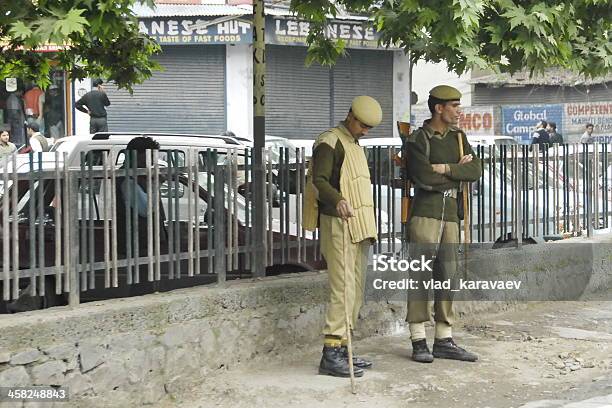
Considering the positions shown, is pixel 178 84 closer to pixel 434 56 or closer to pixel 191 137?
pixel 191 137

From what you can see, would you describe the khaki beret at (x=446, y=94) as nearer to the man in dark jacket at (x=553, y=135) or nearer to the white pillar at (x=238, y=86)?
the white pillar at (x=238, y=86)

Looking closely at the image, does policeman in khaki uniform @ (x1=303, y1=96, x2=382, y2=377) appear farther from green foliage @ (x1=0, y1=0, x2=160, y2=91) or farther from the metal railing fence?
green foliage @ (x1=0, y1=0, x2=160, y2=91)

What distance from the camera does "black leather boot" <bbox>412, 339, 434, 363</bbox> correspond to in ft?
23.0

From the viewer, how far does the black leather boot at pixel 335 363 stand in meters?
6.53

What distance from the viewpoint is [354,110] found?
650 centimetres

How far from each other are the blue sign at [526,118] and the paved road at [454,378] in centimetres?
2589

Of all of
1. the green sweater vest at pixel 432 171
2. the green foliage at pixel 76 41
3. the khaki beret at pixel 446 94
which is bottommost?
the green sweater vest at pixel 432 171

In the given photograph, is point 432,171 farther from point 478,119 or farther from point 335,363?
point 478,119

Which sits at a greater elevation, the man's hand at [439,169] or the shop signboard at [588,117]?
the shop signboard at [588,117]

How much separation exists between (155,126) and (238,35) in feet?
9.88

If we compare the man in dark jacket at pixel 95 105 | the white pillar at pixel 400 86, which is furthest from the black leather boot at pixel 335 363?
the white pillar at pixel 400 86

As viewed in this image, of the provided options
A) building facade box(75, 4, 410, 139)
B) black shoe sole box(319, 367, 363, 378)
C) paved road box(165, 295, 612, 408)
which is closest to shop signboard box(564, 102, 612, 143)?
building facade box(75, 4, 410, 139)

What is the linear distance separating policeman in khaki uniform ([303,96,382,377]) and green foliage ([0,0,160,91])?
1.53 m

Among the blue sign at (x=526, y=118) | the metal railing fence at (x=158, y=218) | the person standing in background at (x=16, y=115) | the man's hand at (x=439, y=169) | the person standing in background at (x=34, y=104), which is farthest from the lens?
the blue sign at (x=526, y=118)
